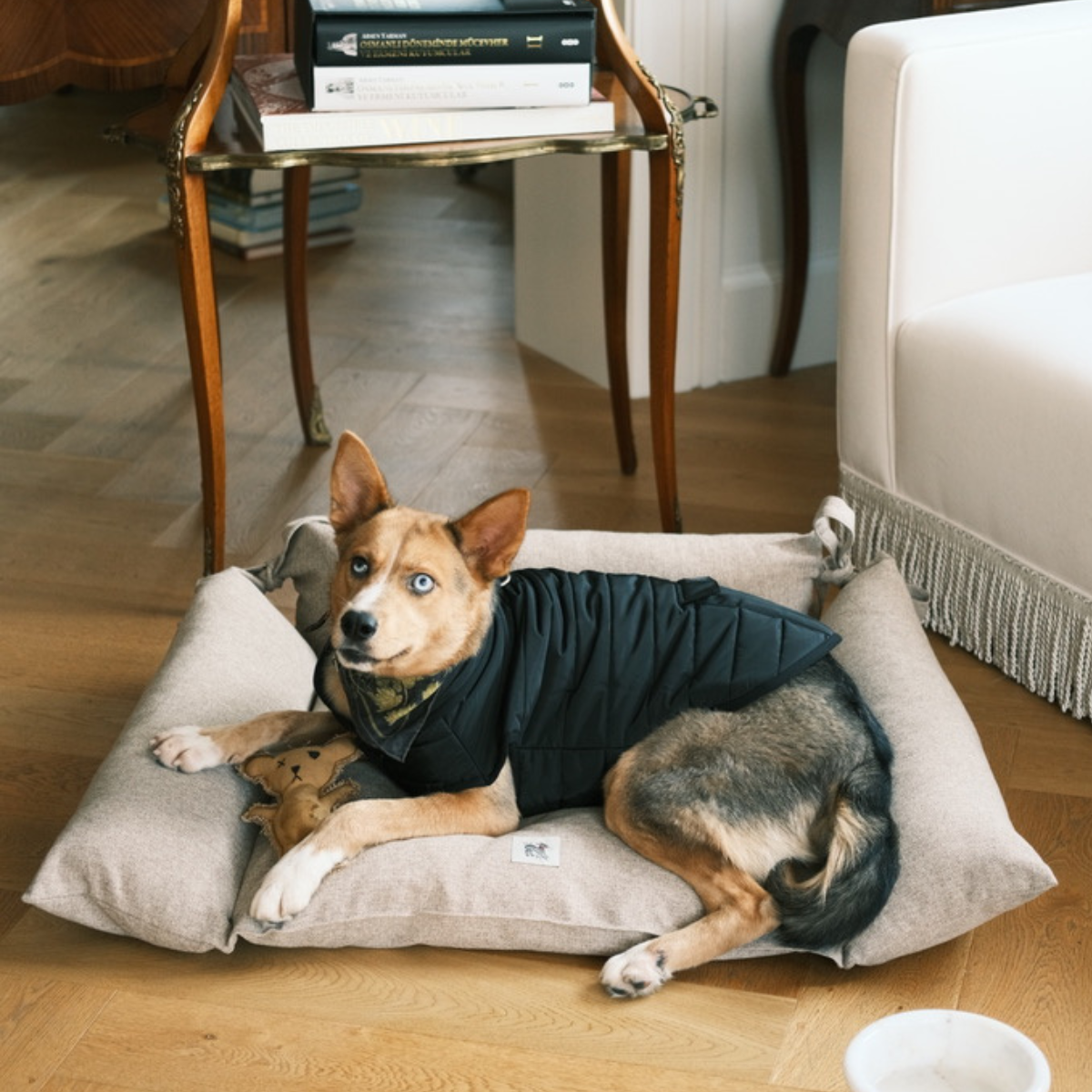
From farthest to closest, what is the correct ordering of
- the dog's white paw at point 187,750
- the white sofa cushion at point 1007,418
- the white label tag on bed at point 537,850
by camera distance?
the white sofa cushion at point 1007,418, the dog's white paw at point 187,750, the white label tag on bed at point 537,850

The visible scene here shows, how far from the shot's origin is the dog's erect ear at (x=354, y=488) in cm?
184

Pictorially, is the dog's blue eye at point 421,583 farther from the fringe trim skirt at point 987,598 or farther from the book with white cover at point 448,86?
the fringe trim skirt at point 987,598

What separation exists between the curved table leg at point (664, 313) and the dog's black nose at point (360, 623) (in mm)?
970

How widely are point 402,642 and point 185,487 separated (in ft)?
4.38

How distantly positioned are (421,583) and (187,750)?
367 mm

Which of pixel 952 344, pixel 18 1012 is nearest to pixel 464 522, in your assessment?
pixel 18 1012

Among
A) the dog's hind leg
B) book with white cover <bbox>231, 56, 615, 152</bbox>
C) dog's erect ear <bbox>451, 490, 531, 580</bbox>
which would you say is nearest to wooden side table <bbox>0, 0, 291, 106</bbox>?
book with white cover <bbox>231, 56, 615, 152</bbox>

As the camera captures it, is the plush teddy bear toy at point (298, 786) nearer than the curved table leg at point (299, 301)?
Yes

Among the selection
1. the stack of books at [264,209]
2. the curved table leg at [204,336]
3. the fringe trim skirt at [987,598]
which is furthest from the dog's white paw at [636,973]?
the stack of books at [264,209]

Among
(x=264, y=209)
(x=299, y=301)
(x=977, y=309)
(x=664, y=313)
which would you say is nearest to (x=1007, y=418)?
(x=977, y=309)

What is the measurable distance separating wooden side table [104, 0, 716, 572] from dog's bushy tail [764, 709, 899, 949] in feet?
3.25

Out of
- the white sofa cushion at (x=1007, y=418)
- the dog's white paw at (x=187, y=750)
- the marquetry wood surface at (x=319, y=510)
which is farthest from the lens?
the white sofa cushion at (x=1007, y=418)

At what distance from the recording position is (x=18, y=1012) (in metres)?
1.74

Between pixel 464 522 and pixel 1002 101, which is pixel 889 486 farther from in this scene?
pixel 464 522
